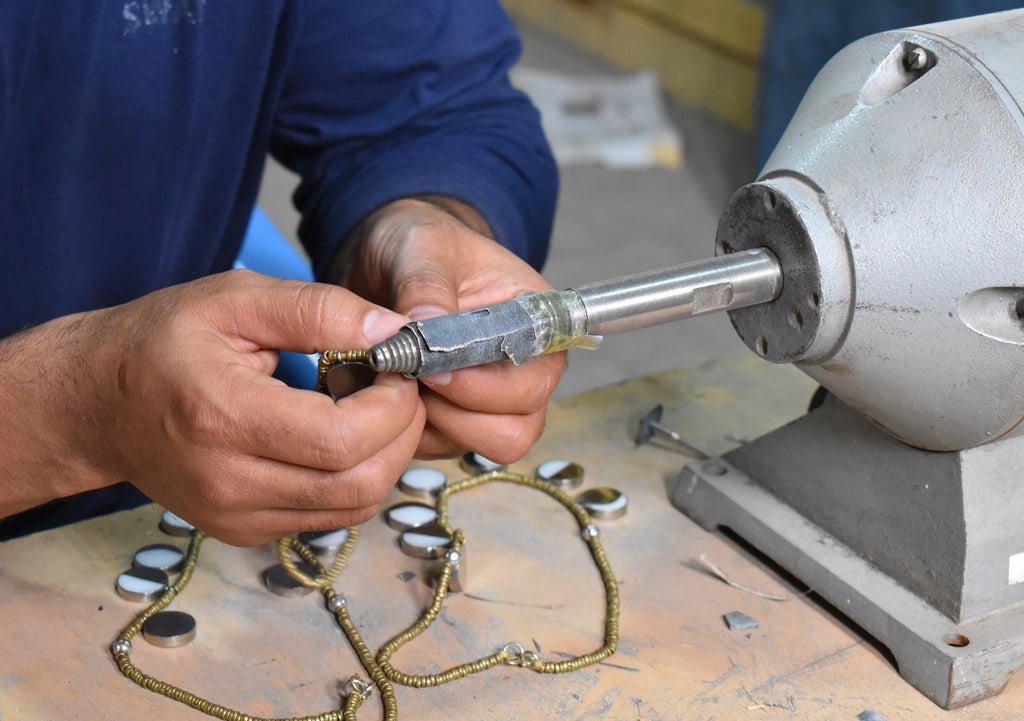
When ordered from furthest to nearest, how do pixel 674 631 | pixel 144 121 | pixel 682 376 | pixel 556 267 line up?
pixel 556 267 → pixel 682 376 → pixel 144 121 → pixel 674 631

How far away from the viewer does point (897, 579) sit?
743mm

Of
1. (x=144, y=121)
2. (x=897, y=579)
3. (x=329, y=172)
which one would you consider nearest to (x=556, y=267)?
(x=329, y=172)

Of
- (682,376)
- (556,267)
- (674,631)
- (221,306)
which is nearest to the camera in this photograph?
(221,306)

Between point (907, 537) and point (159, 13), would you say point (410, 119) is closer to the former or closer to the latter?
point (159, 13)

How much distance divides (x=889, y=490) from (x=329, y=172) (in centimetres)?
63

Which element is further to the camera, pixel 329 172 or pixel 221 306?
pixel 329 172

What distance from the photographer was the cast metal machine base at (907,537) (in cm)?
68

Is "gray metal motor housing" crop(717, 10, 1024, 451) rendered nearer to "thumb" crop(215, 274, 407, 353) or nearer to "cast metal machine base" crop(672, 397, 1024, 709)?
"cast metal machine base" crop(672, 397, 1024, 709)

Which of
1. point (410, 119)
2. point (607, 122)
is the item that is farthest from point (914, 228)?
point (607, 122)

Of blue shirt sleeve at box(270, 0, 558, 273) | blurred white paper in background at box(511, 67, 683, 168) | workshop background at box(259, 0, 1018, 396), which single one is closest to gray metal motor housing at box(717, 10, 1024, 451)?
blue shirt sleeve at box(270, 0, 558, 273)

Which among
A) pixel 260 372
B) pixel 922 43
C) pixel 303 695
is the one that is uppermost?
pixel 922 43

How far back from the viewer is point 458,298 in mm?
791

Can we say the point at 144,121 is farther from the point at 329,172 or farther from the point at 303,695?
the point at 303,695

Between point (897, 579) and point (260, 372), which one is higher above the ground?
point (260, 372)
